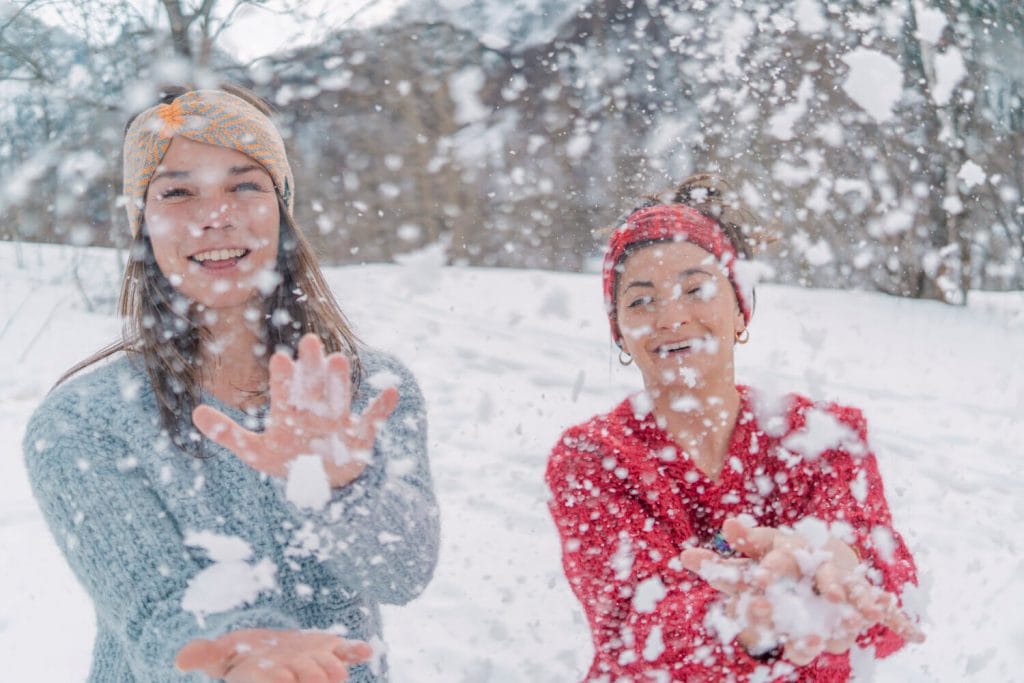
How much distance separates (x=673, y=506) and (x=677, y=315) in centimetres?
29

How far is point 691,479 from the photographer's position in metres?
1.29

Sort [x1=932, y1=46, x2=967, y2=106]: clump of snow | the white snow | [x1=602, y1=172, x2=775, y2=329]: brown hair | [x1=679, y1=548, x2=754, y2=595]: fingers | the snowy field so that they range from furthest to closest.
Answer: the white snow, [x1=932, y1=46, x2=967, y2=106]: clump of snow, the snowy field, [x1=602, y1=172, x2=775, y2=329]: brown hair, [x1=679, y1=548, x2=754, y2=595]: fingers

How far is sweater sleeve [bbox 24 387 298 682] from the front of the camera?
1075mm

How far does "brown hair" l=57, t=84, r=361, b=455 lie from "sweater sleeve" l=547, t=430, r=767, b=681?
1.35ft

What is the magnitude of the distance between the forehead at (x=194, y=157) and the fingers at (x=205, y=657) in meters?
0.70

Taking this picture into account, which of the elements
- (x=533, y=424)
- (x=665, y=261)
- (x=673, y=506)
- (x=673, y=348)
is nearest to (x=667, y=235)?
(x=665, y=261)

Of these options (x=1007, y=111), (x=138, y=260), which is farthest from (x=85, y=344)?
(x=1007, y=111)

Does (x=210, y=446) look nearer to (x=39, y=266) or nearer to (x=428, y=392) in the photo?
(x=428, y=392)

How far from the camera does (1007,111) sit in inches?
257

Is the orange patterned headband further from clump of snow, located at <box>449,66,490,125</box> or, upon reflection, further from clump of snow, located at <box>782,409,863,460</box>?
clump of snow, located at <box>449,66,490,125</box>

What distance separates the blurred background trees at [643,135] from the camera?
6.34m

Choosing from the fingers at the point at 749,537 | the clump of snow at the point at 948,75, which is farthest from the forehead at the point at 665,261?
the clump of snow at the point at 948,75

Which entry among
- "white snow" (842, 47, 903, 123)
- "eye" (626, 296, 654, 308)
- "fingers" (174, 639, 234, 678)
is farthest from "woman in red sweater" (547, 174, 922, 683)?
"white snow" (842, 47, 903, 123)

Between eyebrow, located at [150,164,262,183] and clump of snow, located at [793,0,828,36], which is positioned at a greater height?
eyebrow, located at [150,164,262,183]
